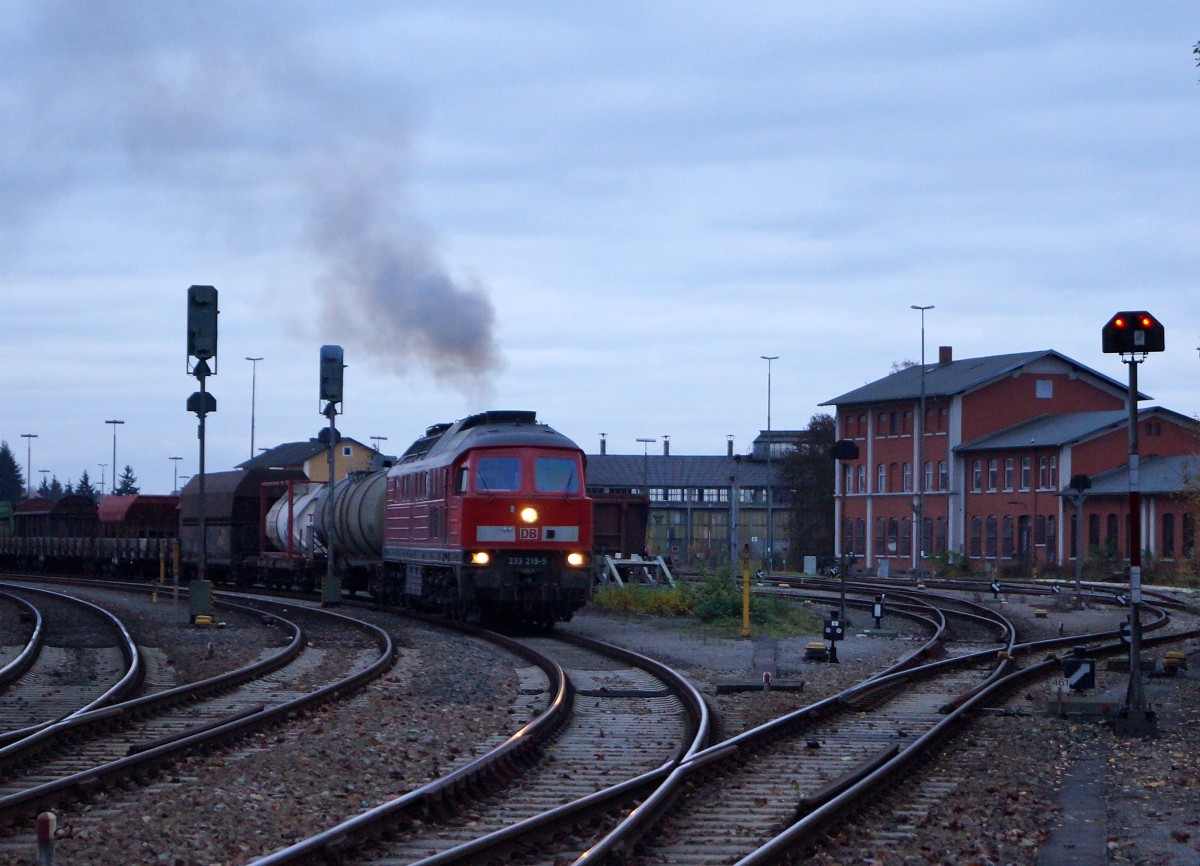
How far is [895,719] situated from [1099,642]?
12769mm

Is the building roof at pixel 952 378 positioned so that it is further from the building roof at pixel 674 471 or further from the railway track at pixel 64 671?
the railway track at pixel 64 671

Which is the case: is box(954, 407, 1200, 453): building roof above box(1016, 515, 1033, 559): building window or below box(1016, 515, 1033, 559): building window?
above

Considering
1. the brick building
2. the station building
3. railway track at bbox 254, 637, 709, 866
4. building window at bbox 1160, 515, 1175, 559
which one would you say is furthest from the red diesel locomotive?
the station building

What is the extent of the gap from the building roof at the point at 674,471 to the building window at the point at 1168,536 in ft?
214

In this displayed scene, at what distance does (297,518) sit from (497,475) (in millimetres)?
16690

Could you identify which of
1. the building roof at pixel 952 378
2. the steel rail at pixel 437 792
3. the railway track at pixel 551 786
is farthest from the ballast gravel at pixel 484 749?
the building roof at pixel 952 378

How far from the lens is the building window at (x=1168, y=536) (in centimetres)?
6284

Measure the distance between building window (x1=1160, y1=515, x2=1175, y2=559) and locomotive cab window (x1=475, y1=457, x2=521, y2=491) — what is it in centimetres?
4413

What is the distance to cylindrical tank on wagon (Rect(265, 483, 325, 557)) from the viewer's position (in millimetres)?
40500

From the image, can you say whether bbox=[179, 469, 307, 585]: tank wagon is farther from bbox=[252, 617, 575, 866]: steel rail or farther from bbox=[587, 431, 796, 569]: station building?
bbox=[587, 431, 796, 569]: station building

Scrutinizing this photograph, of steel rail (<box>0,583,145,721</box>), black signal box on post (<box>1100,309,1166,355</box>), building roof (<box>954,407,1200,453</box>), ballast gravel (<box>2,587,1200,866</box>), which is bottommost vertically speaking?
ballast gravel (<box>2,587,1200,866</box>)

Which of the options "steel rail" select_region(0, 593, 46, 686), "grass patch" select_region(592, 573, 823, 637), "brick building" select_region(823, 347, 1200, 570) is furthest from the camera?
"brick building" select_region(823, 347, 1200, 570)

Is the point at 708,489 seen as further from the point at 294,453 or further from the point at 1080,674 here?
the point at 1080,674

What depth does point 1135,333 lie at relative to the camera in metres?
14.8
